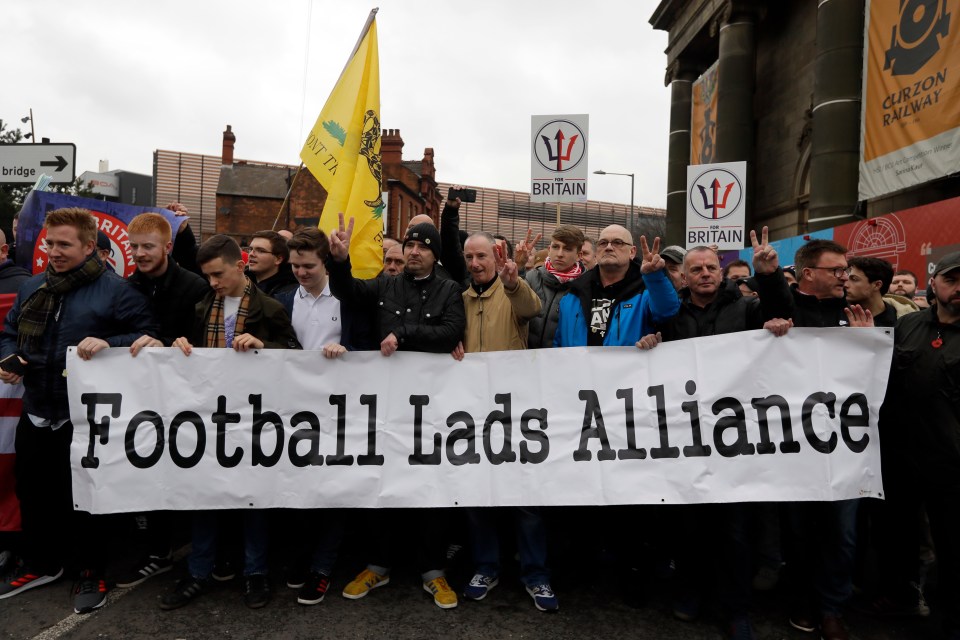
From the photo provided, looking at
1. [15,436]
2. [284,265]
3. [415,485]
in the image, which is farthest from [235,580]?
[284,265]

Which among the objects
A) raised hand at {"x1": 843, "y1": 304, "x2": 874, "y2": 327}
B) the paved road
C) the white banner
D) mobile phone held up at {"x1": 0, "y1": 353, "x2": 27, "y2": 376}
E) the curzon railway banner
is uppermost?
the curzon railway banner

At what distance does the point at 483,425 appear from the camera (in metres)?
3.87

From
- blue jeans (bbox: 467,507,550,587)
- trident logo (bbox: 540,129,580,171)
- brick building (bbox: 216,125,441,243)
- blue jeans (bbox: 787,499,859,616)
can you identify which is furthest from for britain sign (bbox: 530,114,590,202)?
brick building (bbox: 216,125,441,243)

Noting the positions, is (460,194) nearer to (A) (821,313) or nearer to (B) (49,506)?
(A) (821,313)

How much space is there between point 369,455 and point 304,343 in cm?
85

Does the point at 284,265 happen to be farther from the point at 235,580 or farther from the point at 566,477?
the point at 566,477

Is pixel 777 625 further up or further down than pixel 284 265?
further down

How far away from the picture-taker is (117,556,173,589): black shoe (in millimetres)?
3916

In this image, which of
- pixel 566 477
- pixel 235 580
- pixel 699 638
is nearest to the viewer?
pixel 699 638

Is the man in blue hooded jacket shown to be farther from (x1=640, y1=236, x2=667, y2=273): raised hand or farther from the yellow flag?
the yellow flag

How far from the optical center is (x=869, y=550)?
472cm

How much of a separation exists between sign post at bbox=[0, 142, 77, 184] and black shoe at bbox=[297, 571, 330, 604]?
5787 mm

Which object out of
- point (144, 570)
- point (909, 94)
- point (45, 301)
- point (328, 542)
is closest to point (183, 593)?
point (144, 570)

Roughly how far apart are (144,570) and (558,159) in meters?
5.82
